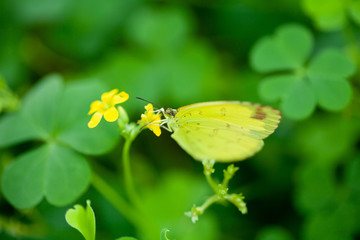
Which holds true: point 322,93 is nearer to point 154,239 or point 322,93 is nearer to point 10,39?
point 154,239

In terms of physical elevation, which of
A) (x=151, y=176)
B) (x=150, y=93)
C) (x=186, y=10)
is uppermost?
(x=186, y=10)

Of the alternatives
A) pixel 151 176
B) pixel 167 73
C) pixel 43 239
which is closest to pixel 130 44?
pixel 167 73

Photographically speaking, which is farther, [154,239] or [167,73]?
[167,73]

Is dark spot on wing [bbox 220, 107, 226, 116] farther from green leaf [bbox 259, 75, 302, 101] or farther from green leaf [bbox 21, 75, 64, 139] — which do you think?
green leaf [bbox 21, 75, 64, 139]

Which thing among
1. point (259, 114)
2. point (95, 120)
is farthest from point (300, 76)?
point (95, 120)

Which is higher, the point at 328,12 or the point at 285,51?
the point at 328,12

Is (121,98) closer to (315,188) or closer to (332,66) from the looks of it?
(332,66)

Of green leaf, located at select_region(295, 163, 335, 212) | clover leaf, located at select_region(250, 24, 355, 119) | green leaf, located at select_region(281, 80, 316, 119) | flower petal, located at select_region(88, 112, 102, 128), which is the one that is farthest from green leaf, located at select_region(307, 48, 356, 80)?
flower petal, located at select_region(88, 112, 102, 128)
